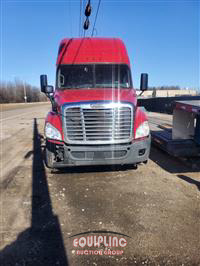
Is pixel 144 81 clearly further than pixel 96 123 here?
Yes

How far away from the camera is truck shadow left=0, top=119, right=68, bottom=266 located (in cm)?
247

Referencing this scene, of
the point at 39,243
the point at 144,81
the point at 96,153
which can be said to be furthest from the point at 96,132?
the point at 144,81

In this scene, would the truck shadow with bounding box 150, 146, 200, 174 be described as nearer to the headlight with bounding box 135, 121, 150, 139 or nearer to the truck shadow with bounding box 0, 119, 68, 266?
the headlight with bounding box 135, 121, 150, 139

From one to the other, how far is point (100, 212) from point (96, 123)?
1.63 metres

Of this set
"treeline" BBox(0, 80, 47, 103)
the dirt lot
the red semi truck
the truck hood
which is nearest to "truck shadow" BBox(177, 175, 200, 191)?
the dirt lot

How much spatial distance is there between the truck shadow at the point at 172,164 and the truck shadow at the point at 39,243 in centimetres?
325

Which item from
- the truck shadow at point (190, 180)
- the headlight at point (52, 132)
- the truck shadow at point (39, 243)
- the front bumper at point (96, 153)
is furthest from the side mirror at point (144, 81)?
the truck shadow at point (39, 243)

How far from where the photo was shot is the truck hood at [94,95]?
4.25 m

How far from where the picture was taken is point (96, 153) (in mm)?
4062

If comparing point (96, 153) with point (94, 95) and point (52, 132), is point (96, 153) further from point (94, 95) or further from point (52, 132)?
point (94, 95)

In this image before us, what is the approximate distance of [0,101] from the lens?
78125mm

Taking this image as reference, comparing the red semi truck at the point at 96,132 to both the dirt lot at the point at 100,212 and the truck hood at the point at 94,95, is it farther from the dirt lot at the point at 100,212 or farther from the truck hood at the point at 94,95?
the dirt lot at the point at 100,212

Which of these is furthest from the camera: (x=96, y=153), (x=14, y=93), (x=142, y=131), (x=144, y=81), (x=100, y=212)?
(x=14, y=93)

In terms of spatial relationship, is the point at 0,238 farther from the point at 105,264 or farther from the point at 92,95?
the point at 92,95
